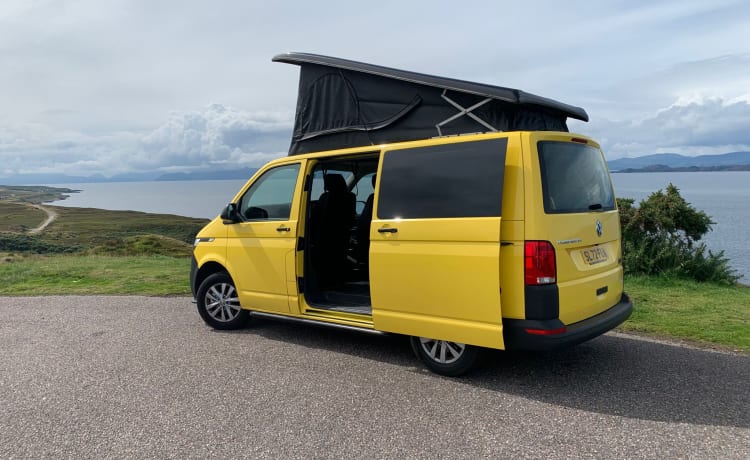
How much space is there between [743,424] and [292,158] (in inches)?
178

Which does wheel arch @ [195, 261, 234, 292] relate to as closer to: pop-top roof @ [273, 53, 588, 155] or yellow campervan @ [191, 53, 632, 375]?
yellow campervan @ [191, 53, 632, 375]

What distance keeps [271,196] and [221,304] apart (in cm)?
150

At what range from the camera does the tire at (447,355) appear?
4270 millimetres

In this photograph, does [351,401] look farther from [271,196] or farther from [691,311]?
[691,311]

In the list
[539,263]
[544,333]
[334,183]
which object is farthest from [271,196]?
[544,333]

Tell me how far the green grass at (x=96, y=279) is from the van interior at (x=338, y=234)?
3.67m

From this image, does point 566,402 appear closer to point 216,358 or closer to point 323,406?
point 323,406

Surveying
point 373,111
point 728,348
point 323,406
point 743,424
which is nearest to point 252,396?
point 323,406

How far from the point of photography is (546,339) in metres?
3.74

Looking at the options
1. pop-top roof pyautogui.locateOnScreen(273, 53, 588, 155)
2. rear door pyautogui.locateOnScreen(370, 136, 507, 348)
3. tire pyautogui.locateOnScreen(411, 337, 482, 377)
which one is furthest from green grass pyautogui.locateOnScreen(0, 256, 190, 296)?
tire pyautogui.locateOnScreen(411, 337, 482, 377)

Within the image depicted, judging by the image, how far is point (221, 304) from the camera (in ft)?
20.1

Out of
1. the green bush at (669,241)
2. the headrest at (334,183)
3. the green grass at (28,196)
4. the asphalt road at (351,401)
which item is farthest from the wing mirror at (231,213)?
the green grass at (28,196)

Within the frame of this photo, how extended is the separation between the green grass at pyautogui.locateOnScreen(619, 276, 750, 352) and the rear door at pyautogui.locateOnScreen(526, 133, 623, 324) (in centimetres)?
154

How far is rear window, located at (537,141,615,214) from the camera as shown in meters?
3.94
